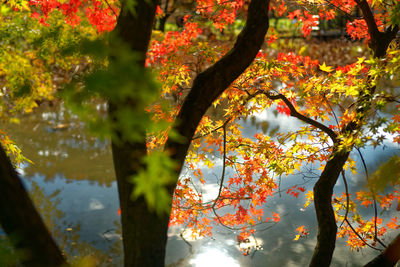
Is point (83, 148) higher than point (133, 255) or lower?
higher

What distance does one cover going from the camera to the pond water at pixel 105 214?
14.4 ft

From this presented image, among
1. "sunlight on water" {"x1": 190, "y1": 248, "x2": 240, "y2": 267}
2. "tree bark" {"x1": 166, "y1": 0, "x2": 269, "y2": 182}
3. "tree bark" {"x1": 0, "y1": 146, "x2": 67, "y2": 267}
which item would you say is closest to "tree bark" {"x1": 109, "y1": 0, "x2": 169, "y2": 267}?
"tree bark" {"x1": 166, "y1": 0, "x2": 269, "y2": 182}

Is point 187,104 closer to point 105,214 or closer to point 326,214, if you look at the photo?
point 326,214

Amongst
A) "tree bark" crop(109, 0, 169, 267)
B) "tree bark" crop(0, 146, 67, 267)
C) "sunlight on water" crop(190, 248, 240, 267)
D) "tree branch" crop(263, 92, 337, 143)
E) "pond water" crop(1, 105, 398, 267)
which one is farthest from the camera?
"pond water" crop(1, 105, 398, 267)

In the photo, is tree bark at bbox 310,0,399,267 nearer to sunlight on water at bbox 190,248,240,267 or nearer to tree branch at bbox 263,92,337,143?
tree branch at bbox 263,92,337,143

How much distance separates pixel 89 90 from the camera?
989 mm

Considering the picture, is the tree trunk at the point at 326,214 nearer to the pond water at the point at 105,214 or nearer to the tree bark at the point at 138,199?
the pond water at the point at 105,214

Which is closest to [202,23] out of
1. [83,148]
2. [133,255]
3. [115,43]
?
[133,255]

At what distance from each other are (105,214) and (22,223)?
13.6 feet

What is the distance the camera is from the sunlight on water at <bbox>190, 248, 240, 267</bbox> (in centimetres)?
427

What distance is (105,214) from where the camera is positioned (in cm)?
526

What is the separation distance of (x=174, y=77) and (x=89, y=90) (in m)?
2.19

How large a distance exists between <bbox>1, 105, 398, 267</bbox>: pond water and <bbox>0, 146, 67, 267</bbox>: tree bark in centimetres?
208

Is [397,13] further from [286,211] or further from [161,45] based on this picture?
[286,211]
